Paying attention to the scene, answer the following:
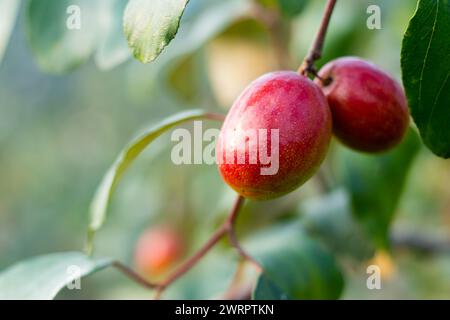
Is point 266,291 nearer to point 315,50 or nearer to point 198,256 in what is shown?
point 198,256

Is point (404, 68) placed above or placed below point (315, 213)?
above

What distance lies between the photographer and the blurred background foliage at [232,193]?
1286 mm

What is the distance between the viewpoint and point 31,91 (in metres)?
4.57

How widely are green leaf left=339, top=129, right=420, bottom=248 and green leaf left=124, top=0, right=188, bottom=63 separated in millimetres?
588

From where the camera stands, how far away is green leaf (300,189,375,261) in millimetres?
1407

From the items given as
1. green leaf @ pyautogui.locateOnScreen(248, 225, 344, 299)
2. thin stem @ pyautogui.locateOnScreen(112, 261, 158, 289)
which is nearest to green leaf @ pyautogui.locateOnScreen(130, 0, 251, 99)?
green leaf @ pyautogui.locateOnScreen(248, 225, 344, 299)

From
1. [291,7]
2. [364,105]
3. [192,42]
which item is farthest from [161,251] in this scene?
[364,105]

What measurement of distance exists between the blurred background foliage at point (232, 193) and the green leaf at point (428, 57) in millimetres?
431

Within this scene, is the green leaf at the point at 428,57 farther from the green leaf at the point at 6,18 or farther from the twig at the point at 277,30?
the twig at the point at 277,30

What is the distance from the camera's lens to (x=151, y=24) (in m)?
0.79

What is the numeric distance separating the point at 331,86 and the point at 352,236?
22.4 inches

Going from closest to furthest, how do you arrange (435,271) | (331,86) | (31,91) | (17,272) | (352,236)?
(331,86) < (17,272) < (352,236) < (435,271) < (31,91)
